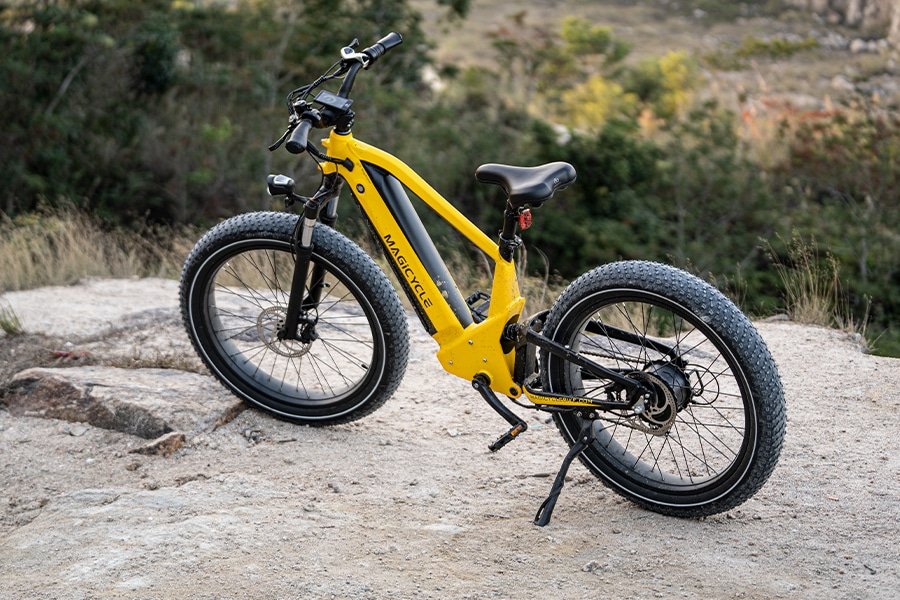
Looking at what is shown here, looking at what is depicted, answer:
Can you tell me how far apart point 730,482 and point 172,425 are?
2434 mm

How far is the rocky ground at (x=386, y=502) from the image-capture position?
A: 371 cm

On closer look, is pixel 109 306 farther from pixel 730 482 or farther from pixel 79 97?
pixel 79 97

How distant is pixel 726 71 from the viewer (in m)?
24.1

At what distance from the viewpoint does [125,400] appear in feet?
16.7

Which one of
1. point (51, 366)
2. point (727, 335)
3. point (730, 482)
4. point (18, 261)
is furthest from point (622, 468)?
point (18, 261)

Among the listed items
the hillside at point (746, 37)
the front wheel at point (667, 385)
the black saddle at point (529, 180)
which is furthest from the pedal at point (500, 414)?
the hillside at point (746, 37)

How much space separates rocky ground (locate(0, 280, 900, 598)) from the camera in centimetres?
371

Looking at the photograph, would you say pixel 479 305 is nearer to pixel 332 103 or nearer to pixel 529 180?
pixel 529 180

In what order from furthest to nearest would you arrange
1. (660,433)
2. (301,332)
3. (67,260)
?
(67,260), (301,332), (660,433)

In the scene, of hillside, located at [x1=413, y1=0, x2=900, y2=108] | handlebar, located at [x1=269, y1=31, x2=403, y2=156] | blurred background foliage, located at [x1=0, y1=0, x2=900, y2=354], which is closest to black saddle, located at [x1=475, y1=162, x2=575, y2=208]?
handlebar, located at [x1=269, y1=31, x2=403, y2=156]

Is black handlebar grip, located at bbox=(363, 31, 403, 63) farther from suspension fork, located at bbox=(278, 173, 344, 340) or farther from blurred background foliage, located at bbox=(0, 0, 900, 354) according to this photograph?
blurred background foliage, located at bbox=(0, 0, 900, 354)

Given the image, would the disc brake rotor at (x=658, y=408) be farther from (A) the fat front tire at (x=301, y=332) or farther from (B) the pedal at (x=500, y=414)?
(A) the fat front tire at (x=301, y=332)

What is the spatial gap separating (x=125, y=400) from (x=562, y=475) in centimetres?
210

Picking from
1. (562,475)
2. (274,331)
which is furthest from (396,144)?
(562,475)
